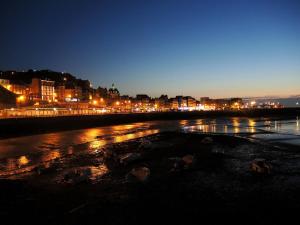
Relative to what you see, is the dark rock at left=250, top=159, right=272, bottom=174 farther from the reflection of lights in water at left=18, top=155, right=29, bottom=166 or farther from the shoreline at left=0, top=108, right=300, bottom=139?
the shoreline at left=0, top=108, right=300, bottom=139

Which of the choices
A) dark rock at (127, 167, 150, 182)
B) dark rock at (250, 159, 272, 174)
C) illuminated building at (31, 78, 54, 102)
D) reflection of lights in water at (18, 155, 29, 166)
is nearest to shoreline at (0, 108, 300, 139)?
reflection of lights in water at (18, 155, 29, 166)

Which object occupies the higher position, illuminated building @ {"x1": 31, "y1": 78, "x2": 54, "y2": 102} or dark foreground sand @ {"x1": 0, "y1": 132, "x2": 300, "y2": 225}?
illuminated building @ {"x1": 31, "y1": 78, "x2": 54, "y2": 102}

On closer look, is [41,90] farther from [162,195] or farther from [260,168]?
[162,195]

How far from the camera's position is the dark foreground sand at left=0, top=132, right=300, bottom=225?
377 inches

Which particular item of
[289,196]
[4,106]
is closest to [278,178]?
[289,196]

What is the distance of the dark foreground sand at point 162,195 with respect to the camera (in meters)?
9.57

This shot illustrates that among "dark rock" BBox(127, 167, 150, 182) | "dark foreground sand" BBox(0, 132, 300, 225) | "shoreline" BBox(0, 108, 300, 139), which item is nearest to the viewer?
"dark foreground sand" BBox(0, 132, 300, 225)

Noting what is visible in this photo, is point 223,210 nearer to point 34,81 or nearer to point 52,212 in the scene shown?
point 52,212

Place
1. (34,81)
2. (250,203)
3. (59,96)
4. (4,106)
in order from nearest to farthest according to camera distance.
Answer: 1. (250,203)
2. (4,106)
3. (34,81)
4. (59,96)

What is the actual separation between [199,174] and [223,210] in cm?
492

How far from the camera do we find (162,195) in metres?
11.8

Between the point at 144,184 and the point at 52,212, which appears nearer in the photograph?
the point at 52,212

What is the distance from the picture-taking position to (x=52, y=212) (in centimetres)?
1005

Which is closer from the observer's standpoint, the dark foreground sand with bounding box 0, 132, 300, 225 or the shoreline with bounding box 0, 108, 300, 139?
the dark foreground sand with bounding box 0, 132, 300, 225
